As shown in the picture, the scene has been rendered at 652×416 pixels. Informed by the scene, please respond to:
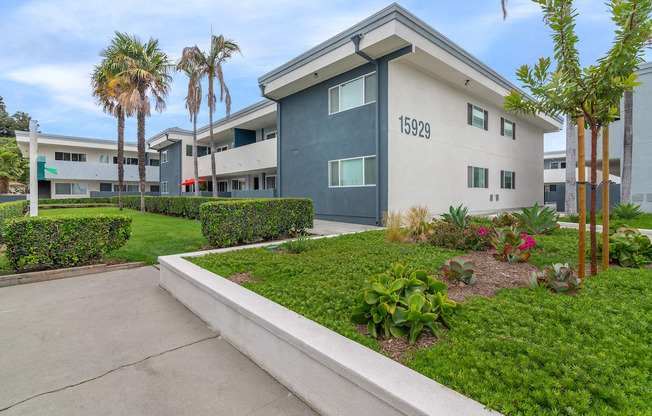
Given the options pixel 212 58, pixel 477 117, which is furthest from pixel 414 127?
pixel 212 58

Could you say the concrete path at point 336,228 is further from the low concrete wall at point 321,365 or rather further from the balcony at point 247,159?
the balcony at point 247,159

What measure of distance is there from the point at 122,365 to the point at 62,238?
13.8 ft

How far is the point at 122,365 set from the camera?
8.79 ft

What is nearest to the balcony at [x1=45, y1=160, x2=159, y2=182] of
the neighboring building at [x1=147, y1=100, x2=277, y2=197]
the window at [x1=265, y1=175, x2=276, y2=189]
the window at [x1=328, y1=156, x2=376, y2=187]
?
the neighboring building at [x1=147, y1=100, x2=277, y2=197]

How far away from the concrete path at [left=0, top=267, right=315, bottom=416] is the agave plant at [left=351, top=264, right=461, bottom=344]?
0.81 metres

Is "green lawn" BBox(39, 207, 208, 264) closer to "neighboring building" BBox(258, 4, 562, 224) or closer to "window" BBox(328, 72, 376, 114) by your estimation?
"neighboring building" BBox(258, 4, 562, 224)

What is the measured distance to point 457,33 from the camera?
1259 cm

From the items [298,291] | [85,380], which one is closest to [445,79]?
[298,291]

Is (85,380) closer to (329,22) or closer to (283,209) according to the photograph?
(283,209)

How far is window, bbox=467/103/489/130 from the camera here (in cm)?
1435

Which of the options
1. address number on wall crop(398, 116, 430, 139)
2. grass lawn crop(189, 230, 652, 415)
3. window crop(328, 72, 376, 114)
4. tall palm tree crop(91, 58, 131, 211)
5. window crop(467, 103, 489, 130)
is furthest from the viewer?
tall palm tree crop(91, 58, 131, 211)

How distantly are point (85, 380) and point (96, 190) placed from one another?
38009 mm

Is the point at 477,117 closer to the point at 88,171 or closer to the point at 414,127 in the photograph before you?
the point at 414,127

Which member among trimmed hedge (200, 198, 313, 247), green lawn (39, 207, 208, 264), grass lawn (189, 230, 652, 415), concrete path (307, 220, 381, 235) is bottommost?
green lawn (39, 207, 208, 264)
